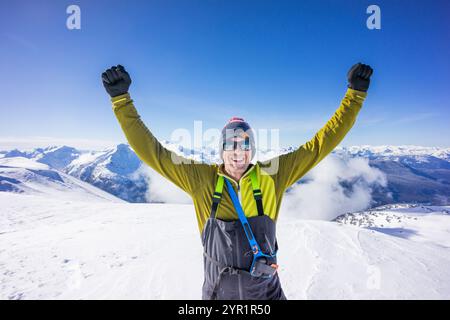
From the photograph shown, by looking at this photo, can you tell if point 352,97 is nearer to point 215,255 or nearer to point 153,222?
point 215,255

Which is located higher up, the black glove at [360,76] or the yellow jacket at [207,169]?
the black glove at [360,76]

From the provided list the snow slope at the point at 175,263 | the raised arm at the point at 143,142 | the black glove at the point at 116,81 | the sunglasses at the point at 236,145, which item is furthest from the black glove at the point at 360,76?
the snow slope at the point at 175,263

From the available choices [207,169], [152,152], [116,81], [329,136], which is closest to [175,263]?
[207,169]

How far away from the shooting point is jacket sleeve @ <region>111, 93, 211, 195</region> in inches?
108

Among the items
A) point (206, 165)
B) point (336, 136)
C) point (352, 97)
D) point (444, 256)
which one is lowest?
point (444, 256)

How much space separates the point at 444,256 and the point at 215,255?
10781 millimetres

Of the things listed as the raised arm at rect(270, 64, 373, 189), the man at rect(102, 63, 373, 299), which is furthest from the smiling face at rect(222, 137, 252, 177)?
the raised arm at rect(270, 64, 373, 189)

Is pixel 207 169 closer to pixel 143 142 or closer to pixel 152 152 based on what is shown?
pixel 152 152

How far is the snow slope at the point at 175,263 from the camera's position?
595cm

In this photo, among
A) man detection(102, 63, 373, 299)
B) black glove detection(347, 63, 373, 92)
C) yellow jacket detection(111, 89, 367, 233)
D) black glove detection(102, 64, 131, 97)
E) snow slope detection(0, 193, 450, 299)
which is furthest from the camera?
snow slope detection(0, 193, 450, 299)

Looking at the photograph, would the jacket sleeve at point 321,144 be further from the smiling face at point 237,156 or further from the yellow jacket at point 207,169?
the smiling face at point 237,156

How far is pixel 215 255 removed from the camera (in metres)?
Answer: 2.58

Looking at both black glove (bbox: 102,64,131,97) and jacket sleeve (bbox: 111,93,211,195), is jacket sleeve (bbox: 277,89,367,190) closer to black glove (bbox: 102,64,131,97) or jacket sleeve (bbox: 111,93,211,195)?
jacket sleeve (bbox: 111,93,211,195)
